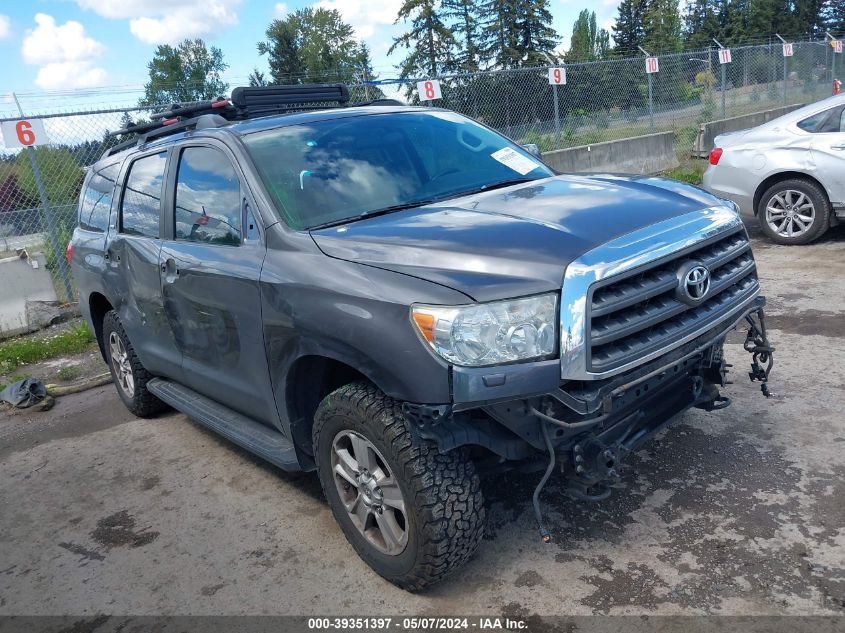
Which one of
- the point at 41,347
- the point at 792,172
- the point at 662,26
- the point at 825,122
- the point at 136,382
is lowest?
the point at 41,347

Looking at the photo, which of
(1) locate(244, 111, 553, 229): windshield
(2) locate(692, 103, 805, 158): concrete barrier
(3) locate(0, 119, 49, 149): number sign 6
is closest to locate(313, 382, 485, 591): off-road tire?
(1) locate(244, 111, 553, 229): windshield

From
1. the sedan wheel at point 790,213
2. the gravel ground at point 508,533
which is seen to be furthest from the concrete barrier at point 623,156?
the gravel ground at point 508,533

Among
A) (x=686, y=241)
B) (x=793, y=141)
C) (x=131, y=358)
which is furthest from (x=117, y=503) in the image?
(x=793, y=141)

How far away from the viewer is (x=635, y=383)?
2.77 m

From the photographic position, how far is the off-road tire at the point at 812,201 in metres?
7.89

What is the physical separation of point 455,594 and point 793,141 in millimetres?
7012

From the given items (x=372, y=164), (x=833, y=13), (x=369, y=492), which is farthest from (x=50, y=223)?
(x=833, y=13)

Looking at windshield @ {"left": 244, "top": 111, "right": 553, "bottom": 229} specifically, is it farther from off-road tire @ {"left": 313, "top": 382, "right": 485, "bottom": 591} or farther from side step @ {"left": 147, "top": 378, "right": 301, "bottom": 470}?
side step @ {"left": 147, "top": 378, "right": 301, "bottom": 470}

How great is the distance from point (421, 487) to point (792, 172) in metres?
6.94

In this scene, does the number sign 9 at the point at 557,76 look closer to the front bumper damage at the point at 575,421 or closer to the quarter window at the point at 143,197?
the quarter window at the point at 143,197

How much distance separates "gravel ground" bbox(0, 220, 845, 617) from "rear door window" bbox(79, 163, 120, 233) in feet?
5.40

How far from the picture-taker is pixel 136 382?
17.3 feet

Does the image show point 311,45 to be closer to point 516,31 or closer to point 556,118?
point 516,31

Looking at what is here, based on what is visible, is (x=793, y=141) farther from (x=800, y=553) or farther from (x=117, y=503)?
(x=117, y=503)
